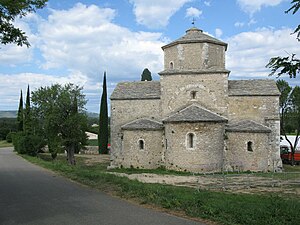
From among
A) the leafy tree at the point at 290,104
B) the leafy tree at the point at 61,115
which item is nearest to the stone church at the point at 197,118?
the leafy tree at the point at 61,115

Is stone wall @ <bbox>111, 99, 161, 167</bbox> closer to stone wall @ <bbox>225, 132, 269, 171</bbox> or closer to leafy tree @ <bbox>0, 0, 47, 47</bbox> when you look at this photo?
stone wall @ <bbox>225, 132, 269, 171</bbox>

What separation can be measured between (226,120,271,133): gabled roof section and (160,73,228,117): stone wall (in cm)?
133

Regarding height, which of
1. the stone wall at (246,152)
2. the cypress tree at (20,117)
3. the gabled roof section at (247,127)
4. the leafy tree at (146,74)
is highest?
the leafy tree at (146,74)

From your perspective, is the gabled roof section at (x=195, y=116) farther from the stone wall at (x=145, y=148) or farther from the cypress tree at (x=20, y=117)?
the cypress tree at (x=20, y=117)

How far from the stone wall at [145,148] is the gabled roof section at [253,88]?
680cm

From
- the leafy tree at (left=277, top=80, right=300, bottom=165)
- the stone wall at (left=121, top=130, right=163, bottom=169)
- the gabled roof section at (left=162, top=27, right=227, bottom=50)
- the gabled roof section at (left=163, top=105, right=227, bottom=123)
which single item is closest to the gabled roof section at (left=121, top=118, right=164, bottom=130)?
the stone wall at (left=121, top=130, right=163, bottom=169)

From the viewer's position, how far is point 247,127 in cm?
2138

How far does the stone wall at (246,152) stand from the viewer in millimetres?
21031

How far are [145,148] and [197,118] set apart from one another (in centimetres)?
492

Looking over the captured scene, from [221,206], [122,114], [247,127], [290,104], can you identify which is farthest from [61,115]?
[290,104]

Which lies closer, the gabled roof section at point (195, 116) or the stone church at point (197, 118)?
the gabled roof section at point (195, 116)

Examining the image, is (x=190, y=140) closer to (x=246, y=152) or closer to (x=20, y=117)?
(x=246, y=152)

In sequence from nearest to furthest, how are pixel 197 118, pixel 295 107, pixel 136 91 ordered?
pixel 197 118 < pixel 136 91 < pixel 295 107

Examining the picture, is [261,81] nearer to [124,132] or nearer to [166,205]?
[124,132]
